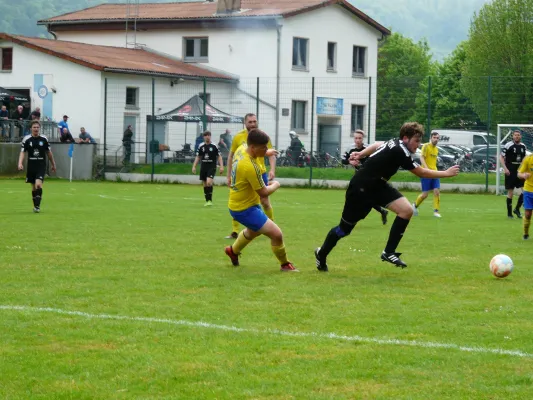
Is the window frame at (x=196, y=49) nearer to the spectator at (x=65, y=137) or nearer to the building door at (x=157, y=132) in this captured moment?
the building door at (x=157, y=132)

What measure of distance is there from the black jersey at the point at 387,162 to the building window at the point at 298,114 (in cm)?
2759

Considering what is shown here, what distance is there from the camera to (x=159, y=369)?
6.70 m

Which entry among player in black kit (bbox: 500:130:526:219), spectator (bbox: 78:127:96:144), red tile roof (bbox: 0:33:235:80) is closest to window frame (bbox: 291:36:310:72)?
red tile roof (bbox: 0:33:235:80)

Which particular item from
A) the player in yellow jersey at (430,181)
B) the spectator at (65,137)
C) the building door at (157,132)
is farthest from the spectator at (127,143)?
the player in yellow jersey at (430,181)

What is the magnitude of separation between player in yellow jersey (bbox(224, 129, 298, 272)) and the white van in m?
21.9

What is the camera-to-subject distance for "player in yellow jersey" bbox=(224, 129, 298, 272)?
37.6 feet

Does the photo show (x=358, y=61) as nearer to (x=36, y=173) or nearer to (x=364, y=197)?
(x=36, y=173)

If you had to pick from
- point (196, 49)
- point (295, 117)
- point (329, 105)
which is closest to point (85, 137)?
point (295, 117)

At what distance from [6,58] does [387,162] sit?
1488 inches

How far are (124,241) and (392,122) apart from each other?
22.0 metres

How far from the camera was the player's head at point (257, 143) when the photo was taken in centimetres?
1136

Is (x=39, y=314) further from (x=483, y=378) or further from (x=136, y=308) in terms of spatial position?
(x=483, y=378)

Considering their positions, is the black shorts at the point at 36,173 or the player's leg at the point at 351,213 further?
the black shorts at the point at 36,173

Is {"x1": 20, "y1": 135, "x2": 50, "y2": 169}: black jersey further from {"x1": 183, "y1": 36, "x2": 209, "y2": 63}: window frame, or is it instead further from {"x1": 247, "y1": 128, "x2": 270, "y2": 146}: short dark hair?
{"x1": 183, "y1": 36, "x2": 209, "y2": 63}: window frame
